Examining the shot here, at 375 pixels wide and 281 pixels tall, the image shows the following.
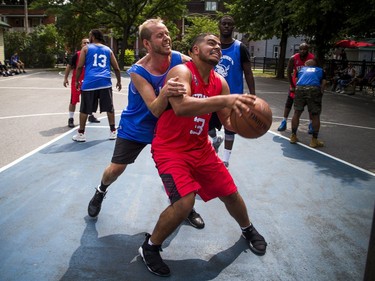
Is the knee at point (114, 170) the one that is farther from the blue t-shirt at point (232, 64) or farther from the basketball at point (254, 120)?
the blue t-shirt at point (232, 64)

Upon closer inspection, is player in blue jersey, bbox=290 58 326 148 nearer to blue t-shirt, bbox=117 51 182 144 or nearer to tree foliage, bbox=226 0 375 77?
blue t-shirt, bbox=117 51 182 144

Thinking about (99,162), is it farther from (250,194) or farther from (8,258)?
(8,258)

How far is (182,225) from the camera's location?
4062 mm

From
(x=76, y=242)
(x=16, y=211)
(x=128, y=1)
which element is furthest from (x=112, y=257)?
(x=128, y=1)

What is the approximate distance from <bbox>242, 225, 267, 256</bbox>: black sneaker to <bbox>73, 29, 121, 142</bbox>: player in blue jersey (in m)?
4.47

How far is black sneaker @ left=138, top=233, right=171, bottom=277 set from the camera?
10.3 feet

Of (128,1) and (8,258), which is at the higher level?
(128,1)

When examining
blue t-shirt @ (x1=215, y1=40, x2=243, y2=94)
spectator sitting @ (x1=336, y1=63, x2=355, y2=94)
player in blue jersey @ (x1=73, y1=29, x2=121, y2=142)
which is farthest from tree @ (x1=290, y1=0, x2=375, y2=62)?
player in blue jersey @ (x1=73, y1=29, x2=121, y2=142)

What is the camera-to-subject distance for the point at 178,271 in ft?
10.6

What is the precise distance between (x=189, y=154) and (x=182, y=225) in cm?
111

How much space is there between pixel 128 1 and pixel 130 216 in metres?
30.1

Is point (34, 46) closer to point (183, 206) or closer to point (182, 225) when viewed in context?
point (182, 225)

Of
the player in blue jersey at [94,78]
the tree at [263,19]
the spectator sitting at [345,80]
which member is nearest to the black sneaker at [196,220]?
the player in blue jersey at [94,78]

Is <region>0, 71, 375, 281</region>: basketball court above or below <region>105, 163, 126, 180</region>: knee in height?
below
